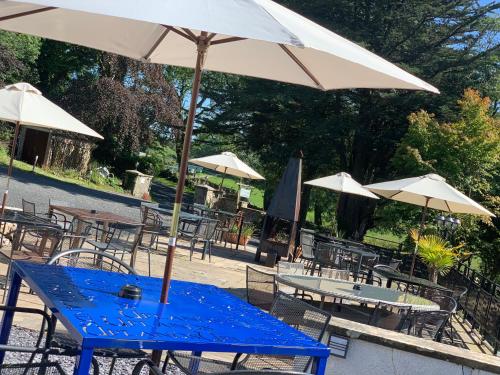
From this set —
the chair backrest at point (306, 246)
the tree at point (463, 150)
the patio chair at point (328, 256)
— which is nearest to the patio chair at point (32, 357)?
the patio chair at point (328, 256)

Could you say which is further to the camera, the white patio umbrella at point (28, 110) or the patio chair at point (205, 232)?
the patio chair at point (205, 232)

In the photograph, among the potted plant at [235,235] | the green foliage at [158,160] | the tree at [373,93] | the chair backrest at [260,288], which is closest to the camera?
the chair backrest at [260,288]

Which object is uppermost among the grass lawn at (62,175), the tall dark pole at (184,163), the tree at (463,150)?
the tree at (463,150)

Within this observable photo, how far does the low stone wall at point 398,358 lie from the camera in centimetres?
436

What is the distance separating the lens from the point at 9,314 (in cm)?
330

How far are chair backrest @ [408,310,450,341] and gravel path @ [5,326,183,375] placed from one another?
2.37 meters

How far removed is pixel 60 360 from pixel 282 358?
5.27 ft

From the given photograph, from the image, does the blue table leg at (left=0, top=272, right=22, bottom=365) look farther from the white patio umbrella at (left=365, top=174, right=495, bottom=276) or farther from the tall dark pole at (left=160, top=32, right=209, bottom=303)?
the white patio umbrella at (left=365, top=174, right=495, bottom=276)

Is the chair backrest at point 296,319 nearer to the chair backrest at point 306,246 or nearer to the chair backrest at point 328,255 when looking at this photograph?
the chair backrest at point 328,255

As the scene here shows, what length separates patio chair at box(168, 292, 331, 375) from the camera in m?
3.53

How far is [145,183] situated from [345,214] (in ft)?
33.7

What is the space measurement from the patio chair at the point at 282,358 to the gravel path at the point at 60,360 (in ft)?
3.37

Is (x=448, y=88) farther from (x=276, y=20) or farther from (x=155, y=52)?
(x=276, y=20)

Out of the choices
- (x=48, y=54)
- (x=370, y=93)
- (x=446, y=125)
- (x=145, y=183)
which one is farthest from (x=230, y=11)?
(x=48, y=54)
